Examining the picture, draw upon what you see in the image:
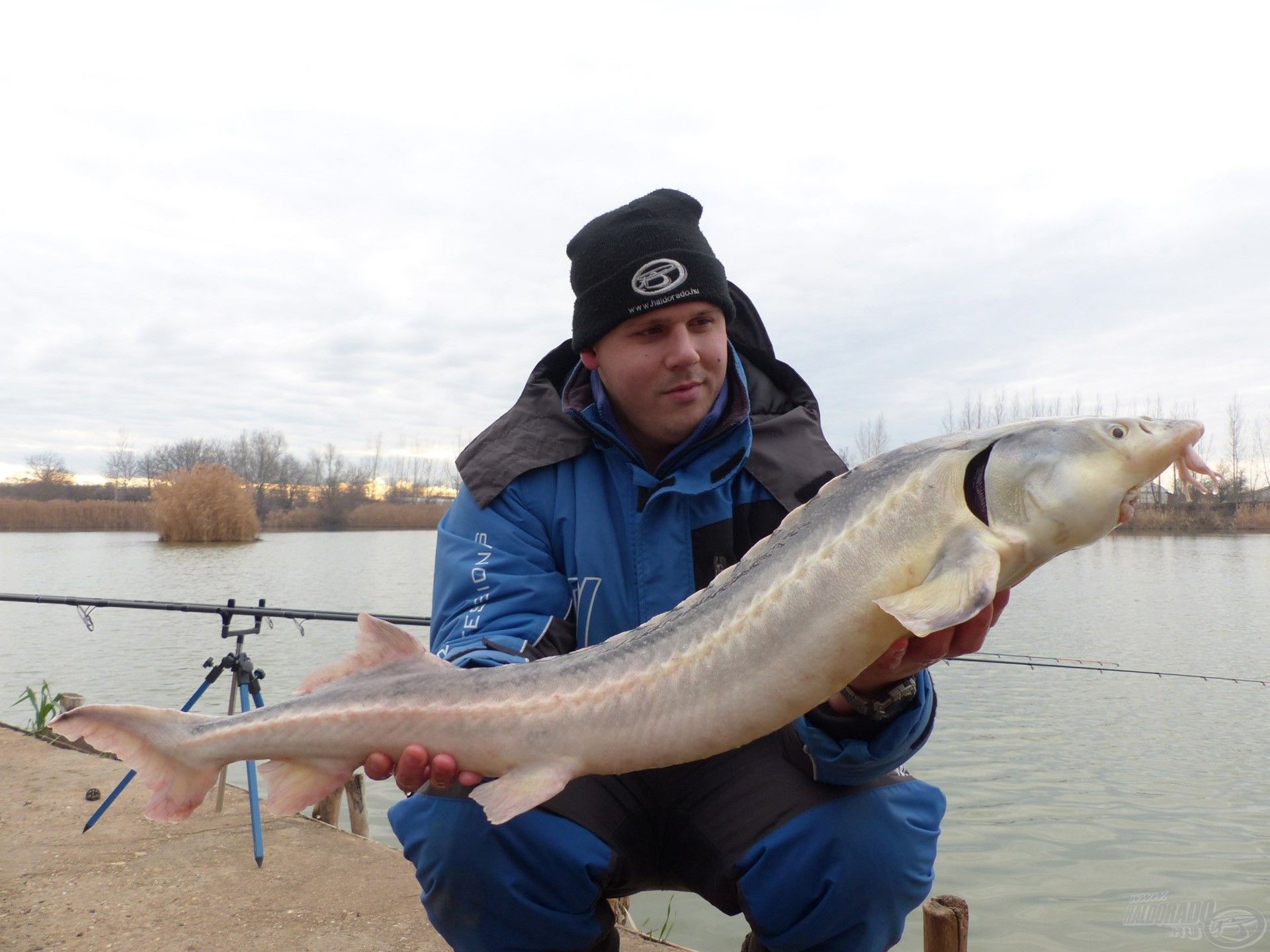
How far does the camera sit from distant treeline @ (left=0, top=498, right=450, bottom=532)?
34.2 meters

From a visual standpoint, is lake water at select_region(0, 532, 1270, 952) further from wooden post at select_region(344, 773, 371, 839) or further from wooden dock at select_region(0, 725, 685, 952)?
wooden post at select_region(344, 773, 371, 839)

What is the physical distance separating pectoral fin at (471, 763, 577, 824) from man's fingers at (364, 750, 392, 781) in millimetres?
194

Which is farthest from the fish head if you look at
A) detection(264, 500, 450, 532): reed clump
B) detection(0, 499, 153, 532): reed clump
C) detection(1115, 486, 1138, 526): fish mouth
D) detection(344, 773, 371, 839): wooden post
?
detection(264, 500, 450, 532): reed clump

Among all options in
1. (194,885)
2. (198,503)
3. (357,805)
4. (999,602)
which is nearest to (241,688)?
(194,885)

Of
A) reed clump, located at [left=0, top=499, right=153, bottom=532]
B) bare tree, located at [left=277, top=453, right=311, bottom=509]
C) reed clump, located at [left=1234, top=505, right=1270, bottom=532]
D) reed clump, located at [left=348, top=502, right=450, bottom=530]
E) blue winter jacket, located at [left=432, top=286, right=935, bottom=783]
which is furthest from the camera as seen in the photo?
bare tree, located at [left=277, top=453, right=311, bottom=509]

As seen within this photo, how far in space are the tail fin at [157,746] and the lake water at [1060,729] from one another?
55.6 inches

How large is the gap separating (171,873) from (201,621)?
11678 millimetres

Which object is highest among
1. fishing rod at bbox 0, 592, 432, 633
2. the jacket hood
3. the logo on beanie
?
the logo on beanie

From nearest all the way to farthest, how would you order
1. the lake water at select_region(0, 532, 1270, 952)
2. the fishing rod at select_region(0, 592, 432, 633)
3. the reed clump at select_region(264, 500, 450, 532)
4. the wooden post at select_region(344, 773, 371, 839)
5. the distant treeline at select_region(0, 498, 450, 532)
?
the fishing rod at select_region(0, 592, 432, 633) < the wooden post at select_region(344, 773, 371, 839) < the lake water at select_region(0, 532, 1270, 952) < the distant treeline at select_region(0, 498, 450, 532) < the reed clump at select_region(264, 500, 450, 532)

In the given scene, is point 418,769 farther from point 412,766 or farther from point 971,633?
point 971,633

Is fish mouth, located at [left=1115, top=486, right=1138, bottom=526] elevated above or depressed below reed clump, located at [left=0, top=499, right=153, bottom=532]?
above

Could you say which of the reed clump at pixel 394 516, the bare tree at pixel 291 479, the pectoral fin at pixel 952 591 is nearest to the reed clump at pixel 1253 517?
the pectoral fin at pixel 952 591

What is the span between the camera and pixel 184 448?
60688 millimetres

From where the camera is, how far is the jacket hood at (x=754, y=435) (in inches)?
87.0
